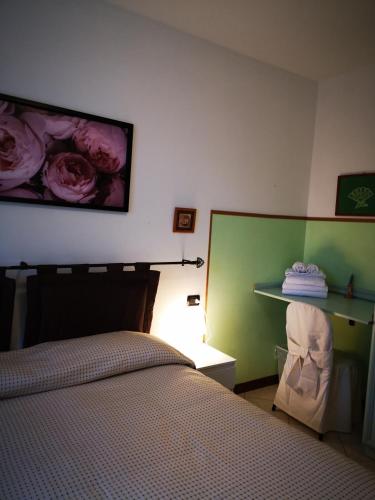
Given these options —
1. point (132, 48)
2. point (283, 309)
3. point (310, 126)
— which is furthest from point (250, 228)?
point (132, 48)

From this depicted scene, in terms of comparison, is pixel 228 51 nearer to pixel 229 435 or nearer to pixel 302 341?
pixel 302 341

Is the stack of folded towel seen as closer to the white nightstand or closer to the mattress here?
the white nightstand

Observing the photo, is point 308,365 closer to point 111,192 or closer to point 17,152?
point 111,192

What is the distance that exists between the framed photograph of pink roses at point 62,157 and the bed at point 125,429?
1.49 ft

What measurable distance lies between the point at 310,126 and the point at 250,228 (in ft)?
3.60

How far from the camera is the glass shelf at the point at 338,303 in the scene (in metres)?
2.23

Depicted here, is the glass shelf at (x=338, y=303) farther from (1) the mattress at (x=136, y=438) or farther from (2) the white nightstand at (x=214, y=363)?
(1) the mattress at (x=136, y=438)

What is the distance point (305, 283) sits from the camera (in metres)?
2.73

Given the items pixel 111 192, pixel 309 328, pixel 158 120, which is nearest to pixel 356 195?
pixel 309 328

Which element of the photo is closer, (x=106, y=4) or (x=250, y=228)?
(x=106, y=4)

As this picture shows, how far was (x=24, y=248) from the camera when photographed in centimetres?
191

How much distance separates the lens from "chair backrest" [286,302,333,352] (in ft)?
7.34

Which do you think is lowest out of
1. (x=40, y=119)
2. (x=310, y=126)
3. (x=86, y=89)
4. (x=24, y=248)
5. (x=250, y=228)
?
(x=24, y=248)

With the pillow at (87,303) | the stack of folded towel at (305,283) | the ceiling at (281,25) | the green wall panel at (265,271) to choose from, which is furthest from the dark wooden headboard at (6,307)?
the stack of folded towel at (305,283)
